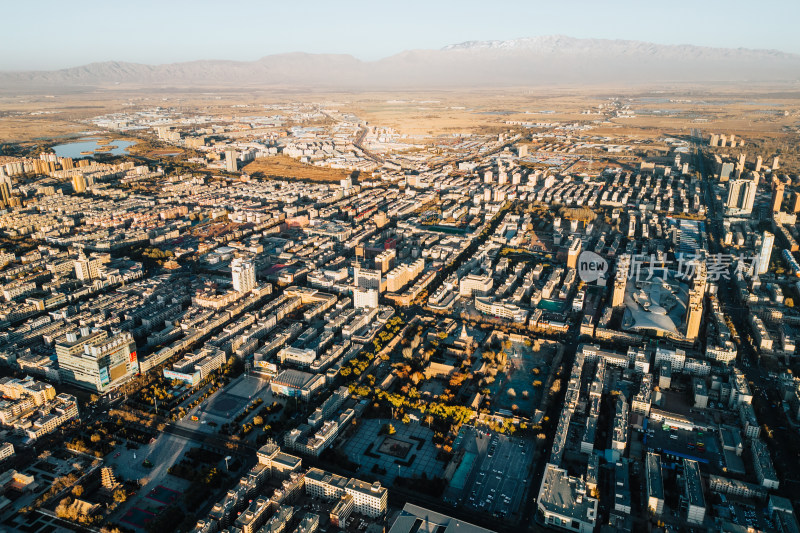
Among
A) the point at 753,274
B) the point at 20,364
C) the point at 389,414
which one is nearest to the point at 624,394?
the point at 389,414

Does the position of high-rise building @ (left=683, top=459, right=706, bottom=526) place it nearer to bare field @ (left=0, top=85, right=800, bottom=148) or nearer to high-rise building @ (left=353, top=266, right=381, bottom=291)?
high-rise building @ (left=353, top=266, right=381, bottom=291)

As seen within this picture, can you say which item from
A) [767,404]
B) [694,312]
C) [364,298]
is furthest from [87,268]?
[767,404]

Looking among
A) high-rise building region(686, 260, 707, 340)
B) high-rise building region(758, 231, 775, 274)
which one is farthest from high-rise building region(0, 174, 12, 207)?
high-rise building region(758, 231, 775, 274)

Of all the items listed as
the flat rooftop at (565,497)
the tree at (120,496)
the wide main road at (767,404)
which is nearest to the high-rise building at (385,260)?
the flat rooftop at (565,497)

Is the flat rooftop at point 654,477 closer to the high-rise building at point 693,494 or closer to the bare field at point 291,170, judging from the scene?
the high-rise building at point 693,494

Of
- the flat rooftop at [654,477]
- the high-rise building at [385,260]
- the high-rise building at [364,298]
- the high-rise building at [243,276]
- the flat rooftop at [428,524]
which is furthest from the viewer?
the high-rise building at [385,260]

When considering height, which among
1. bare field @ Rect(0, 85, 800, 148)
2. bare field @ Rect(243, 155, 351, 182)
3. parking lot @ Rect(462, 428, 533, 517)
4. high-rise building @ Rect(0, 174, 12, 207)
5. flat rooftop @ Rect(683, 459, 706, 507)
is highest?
bare field @ Rect(0, 85, 800, 148)

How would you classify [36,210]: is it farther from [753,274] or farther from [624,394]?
[753,274]

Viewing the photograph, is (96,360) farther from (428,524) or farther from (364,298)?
(428,524)
